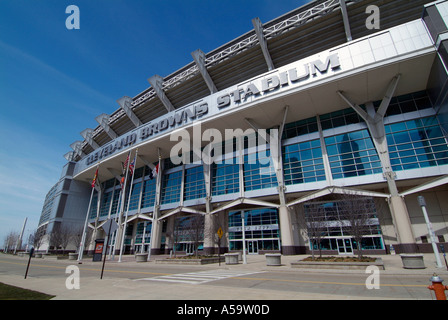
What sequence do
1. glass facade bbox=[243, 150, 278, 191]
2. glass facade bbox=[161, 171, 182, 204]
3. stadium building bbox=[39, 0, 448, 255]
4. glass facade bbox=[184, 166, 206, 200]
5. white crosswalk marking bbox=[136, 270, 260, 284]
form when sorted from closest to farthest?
white crosswalk marking bbox=[136, 270, 260, 284], stadium building bbox=[39, 0, 448, 255], glass facade bbox=[243, 150, 278, 191], glass facade bbox=[184, 166, 206, 200], glass facade bbox=[161, 171, 182, 204]

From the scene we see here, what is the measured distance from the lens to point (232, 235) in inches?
1442

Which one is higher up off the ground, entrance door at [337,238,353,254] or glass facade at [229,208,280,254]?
glass facade at [229,208,280,254]

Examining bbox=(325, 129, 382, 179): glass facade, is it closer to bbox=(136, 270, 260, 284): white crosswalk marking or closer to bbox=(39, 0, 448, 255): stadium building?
bbox=(39, 0, 448, 255): stadium building

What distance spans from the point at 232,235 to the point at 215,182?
932 cm

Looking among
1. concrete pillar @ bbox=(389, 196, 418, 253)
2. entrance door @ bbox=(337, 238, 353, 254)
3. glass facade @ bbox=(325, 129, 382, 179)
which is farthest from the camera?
entrance door @ bbox=(337, 238, 353, 254)

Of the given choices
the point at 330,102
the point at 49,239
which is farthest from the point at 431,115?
the point at 49,239

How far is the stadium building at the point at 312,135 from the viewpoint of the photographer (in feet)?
75.2

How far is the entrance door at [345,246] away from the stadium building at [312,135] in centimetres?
12

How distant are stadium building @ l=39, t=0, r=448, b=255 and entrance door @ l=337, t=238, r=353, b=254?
4.7 inches

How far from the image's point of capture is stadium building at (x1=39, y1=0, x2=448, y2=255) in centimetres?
2291

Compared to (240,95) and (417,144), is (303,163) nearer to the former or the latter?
(417,144)

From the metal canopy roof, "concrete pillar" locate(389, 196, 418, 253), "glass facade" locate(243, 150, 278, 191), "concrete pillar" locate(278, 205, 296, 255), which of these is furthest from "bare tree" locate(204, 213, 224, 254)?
"concrete pillar" locate(389, 196, 418, 253)

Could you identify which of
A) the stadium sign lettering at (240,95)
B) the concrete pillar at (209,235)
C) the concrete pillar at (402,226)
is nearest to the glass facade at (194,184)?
the concrete pillar at (209,235)

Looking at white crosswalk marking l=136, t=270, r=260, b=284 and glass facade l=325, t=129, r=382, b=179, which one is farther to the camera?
glass facade l=325, t=129, r=382, b=179
